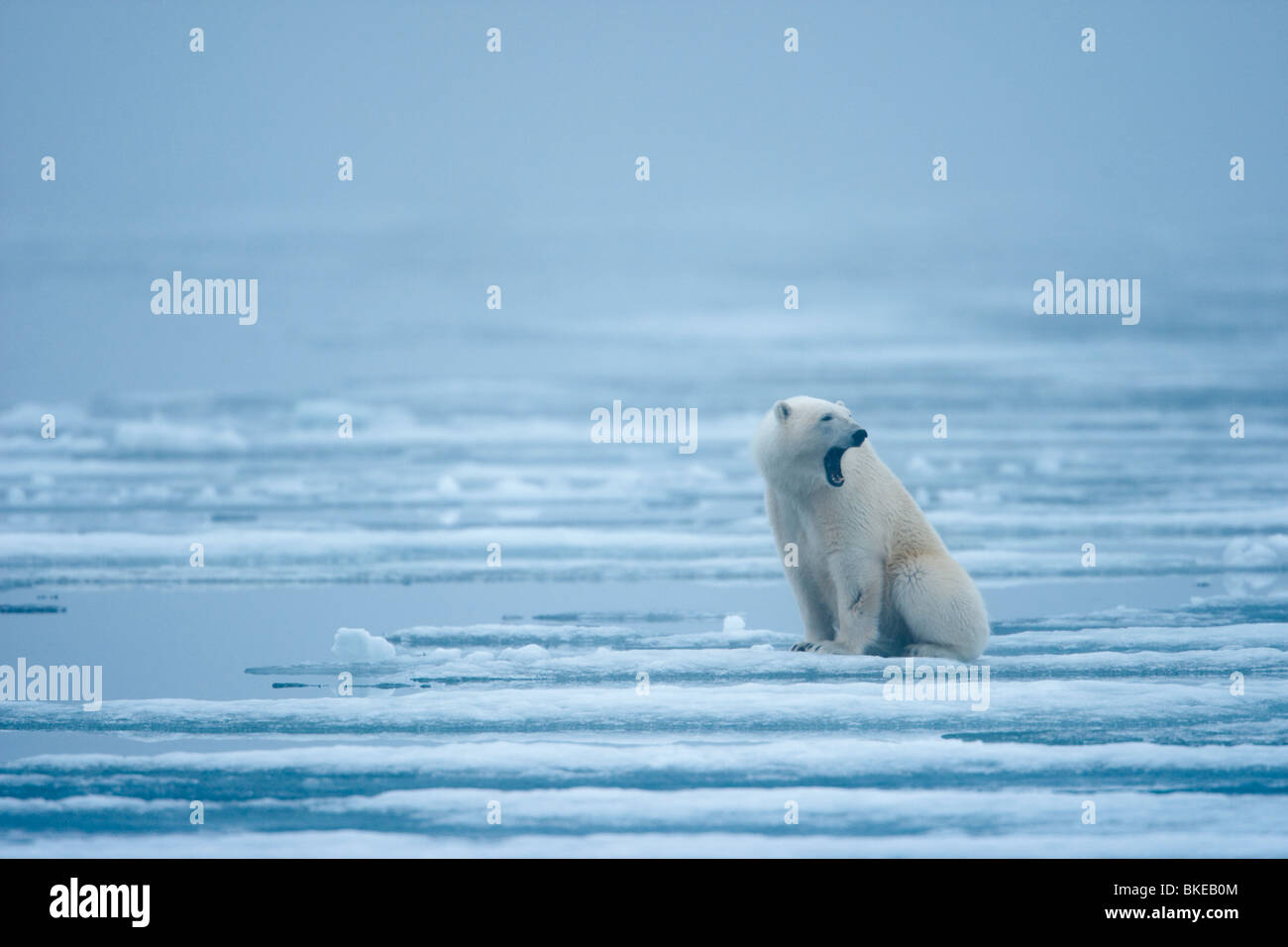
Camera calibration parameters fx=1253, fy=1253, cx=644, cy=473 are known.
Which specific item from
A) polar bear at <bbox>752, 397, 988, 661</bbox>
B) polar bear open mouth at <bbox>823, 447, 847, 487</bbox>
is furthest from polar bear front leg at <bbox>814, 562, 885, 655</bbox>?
polar bear open mouth at <bbox>823, 447, 847, 487</bbox>

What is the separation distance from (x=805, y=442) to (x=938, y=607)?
0.80 meters

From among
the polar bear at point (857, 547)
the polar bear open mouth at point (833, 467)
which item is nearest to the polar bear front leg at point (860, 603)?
the polar bear at point (857, 547)

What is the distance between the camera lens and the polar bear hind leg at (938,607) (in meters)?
4.77

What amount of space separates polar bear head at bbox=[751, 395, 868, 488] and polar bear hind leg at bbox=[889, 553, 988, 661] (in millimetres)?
460

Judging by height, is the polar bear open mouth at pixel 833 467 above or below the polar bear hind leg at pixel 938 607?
above

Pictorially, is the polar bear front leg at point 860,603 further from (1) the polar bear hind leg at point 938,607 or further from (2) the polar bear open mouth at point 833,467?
(2) the polar bear open mouth at point 833,467

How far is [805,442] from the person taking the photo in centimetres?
479

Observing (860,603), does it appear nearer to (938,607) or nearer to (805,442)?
(938,607)

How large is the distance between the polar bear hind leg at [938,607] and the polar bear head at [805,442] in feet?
1.51

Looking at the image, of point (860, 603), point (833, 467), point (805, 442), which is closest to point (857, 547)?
point (860, 603)

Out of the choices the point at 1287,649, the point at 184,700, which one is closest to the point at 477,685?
the point at 184,700

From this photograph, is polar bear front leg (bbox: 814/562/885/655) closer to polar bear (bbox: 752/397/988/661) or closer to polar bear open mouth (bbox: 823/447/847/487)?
polar bear (bbox: 752/397/988/661)

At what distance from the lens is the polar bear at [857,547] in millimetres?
4785

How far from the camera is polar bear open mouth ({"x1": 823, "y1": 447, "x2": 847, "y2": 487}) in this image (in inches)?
190
